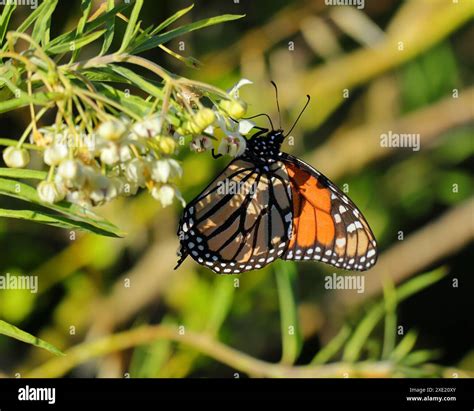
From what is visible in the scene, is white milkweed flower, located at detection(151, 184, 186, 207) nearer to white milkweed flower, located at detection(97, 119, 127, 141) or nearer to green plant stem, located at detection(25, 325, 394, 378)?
white milkweed flower, located at detection(97, 119, 127, 141)

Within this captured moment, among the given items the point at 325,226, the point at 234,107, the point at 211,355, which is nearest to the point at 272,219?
the point at 325,226

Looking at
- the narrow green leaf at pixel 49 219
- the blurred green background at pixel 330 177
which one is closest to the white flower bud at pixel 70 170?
the narrow green leaf at pixel 49 219

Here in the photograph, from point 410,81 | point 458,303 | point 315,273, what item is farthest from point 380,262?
point 410,81

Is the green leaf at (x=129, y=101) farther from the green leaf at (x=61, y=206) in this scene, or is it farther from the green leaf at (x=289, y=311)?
the green leaf at (x=289, y=311)

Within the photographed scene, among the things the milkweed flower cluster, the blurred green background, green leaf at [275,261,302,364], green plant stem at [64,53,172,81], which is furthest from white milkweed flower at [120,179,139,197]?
the blurred green background
